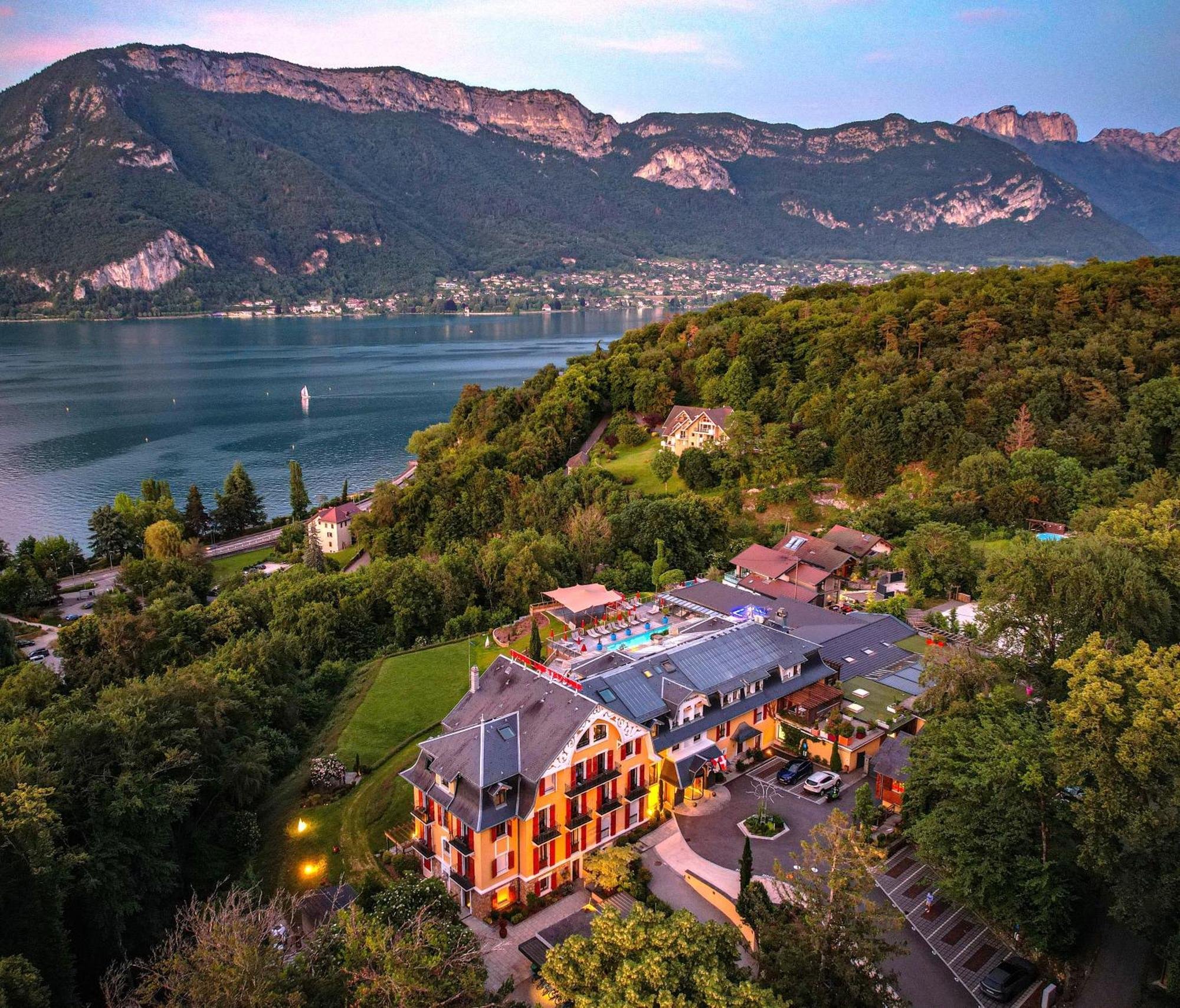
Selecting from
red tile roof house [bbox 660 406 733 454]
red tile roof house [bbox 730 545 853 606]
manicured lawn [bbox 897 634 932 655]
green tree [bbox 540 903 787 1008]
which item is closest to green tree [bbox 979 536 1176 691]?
manicured lawn [bbox 897 634 932 655]

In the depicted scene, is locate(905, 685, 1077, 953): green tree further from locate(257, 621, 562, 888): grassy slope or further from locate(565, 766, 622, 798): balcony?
locate(257, 621, 562, 888): grassy slope

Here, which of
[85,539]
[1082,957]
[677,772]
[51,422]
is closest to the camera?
[1082,957]

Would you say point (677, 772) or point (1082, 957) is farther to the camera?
point (677, 772)

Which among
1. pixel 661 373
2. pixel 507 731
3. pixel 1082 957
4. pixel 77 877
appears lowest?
pixel 1082 957

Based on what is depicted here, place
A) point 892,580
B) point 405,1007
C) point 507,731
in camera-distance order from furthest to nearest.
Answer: point 892,580
point 507,731
point 405,1007

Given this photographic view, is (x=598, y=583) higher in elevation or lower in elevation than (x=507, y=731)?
lower

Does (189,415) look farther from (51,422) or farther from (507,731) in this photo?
(507,731)

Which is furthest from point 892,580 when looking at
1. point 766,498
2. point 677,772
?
point 677,772
